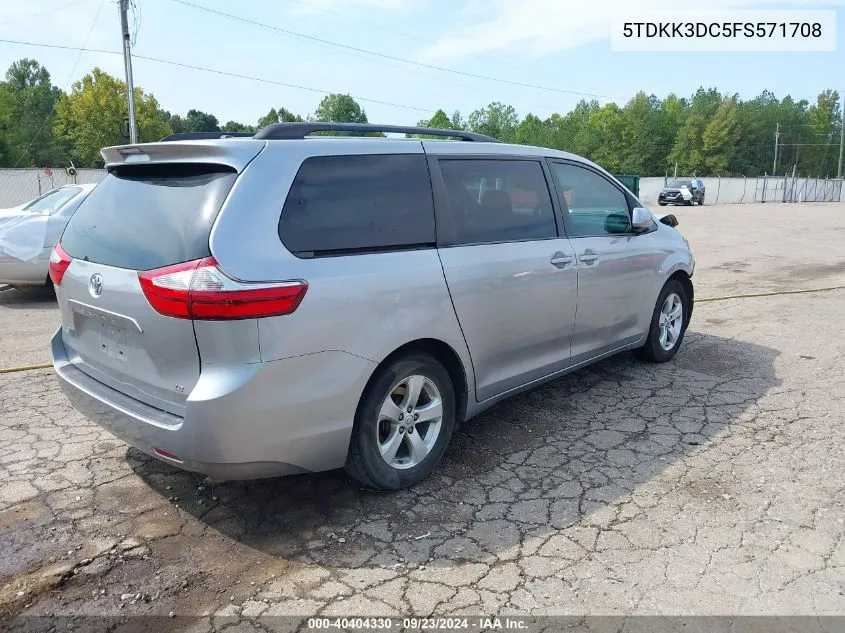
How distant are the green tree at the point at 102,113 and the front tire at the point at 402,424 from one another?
52.8 m

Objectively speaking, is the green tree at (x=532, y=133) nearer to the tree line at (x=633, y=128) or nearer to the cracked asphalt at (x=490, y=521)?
the tree line at (x=633, y=128)

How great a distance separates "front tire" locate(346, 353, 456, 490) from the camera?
3.22 metres

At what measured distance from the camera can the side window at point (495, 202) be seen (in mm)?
3709

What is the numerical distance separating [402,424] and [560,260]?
1.57 meters

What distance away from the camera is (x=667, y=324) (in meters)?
5.74

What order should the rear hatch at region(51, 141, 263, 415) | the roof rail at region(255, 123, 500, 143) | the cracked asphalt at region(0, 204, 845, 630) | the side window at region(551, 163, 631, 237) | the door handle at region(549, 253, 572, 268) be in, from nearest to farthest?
1. the cracked asphalt at region(0, 204, 845, 630)
2. the rear hatch at region(51, 141, 263, 415)
3. the roof rail at region(255, 123, 500, 143)
4. the door handle at region(549, 253, 572, 268)
5. the side window at region(551, 163, 631, 237)

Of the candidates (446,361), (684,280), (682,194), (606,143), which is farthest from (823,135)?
(446,361)

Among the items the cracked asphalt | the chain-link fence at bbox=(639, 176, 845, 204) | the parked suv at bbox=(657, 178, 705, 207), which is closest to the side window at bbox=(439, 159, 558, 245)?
the cracked asphalt

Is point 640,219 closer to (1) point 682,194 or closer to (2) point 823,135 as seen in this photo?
(1) point 682,194

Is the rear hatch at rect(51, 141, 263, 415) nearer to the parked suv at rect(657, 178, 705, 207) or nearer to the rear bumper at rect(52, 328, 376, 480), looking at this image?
the rear bumper at rect(52, 328, 376, 480)

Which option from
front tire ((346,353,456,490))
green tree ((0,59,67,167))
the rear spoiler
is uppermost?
green tree ((0,59,67,167))

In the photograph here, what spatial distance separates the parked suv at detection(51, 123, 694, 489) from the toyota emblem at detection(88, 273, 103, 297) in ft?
0.04

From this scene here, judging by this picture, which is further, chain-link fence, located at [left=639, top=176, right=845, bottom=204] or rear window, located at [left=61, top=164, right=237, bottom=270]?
chain-link fence, located at [left=639, top=176, right=845, bottom=204]

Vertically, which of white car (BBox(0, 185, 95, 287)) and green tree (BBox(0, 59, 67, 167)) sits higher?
green tree (BBox(0, 59, 67, 167))
